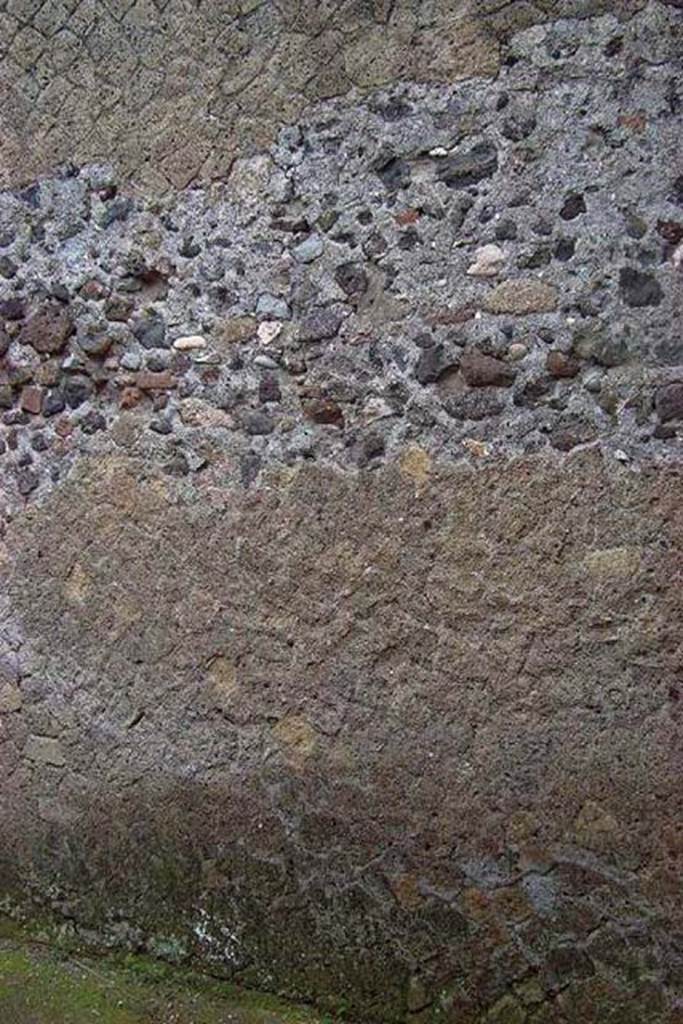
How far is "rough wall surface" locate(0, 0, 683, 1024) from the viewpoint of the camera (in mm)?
3123

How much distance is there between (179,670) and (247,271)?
1186 millimetres

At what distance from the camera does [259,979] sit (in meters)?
3.63

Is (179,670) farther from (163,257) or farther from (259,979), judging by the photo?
(163,257)

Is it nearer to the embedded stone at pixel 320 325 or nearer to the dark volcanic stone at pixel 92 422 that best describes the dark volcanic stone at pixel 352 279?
the embedded stone at pixel 320 325

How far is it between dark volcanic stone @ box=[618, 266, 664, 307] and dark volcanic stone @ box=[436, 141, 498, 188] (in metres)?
0.45

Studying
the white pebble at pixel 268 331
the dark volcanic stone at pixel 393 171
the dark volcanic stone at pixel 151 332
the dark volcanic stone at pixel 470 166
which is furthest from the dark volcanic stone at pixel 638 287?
the dark volcanic stone at pixel 151 332

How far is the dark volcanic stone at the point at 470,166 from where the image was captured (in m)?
3.24

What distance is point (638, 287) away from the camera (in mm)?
3094

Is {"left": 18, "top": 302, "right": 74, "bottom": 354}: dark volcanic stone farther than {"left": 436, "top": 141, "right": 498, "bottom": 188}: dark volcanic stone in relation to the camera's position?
Yes

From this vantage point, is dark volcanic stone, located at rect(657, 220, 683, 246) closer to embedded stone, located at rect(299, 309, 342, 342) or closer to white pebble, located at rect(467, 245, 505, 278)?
white pebble, located at rect(467, 245, 505, 278)

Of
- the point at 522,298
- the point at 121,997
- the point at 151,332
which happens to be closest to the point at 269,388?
the point at 151,332

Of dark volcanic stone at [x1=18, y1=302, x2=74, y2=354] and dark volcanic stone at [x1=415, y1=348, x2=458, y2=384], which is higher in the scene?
dark volcanic stone at [x1=18, y1=302, x2=74, y2=354]

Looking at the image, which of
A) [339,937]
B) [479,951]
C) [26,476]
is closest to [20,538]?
[26,476]

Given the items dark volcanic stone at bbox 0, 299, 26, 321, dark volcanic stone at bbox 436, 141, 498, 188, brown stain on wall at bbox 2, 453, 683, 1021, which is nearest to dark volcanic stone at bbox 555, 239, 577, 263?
dark volcanic stone at bbox 436, 141, 498, 188
